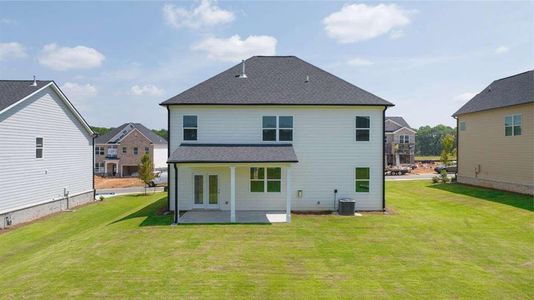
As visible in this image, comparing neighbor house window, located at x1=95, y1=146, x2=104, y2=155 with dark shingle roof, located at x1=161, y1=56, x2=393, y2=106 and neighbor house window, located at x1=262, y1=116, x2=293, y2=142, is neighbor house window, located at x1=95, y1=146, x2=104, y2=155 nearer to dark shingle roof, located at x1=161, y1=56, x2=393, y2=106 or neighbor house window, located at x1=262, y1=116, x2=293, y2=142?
dark shingle roof, located at x1=161, y1=56, x2=393, y2=106

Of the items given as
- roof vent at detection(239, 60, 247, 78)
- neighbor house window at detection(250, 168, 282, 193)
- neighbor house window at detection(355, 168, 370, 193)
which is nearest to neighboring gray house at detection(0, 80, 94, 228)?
roof vent at detection(239, 60, 247, 78)

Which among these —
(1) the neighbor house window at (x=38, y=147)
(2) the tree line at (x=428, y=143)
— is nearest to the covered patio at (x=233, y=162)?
(1) the neighbor house window at (x=38, y=147)

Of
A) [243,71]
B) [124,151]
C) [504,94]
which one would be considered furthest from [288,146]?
[124,151]

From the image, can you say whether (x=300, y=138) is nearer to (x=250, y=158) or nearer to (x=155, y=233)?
(x=250, y=158)

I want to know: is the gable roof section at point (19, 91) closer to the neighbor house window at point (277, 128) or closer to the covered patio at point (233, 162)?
the covered patio at point (233, 162)

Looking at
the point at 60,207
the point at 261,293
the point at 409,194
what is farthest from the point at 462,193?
the point at 60,207

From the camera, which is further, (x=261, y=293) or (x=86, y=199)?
(x=86, y=199)

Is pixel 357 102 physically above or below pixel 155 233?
above
